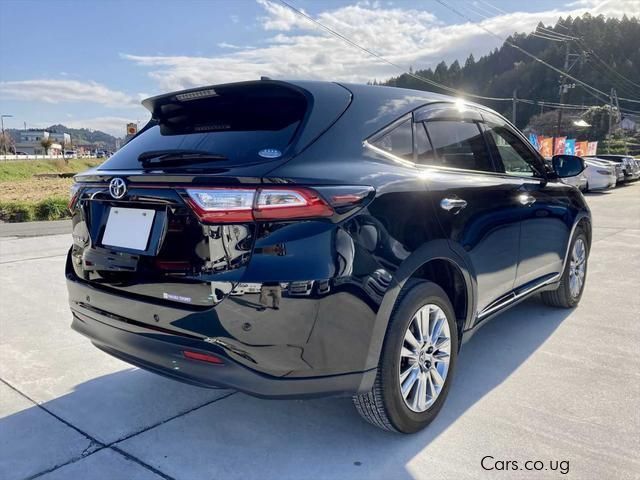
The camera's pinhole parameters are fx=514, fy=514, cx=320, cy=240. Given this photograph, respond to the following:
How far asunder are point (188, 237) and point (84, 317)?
916mm

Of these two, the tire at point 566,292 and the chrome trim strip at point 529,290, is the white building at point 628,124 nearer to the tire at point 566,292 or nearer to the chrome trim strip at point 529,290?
the tire at point 566,292

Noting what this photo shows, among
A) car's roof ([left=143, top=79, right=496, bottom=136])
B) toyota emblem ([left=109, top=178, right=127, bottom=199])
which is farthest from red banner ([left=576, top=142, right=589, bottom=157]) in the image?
toyota emblem ([left=109, top=178, right=127, bottom=199])

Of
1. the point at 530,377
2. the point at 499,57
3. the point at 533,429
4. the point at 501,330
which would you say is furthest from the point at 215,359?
the point at 499,57

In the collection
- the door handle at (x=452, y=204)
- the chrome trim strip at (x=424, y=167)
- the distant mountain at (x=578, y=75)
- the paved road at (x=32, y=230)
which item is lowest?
the paved road at (x=32, y=230)

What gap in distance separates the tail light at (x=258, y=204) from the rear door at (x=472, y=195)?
2.51ft

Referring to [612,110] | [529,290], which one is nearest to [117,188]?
[529,290]

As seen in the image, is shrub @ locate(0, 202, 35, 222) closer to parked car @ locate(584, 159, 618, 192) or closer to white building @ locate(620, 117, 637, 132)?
parked car @ locate(584, 159, 618, 192)

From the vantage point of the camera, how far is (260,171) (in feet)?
6.41

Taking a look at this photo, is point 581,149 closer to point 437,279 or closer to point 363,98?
point 437,279

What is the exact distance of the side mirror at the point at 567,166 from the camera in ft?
13.3

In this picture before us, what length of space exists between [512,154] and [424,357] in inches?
68.9

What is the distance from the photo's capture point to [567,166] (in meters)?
4.08

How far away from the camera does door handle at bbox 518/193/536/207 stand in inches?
132

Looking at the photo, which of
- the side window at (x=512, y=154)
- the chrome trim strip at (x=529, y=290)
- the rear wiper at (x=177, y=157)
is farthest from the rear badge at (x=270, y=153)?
the side window at (x=512, y=154)
